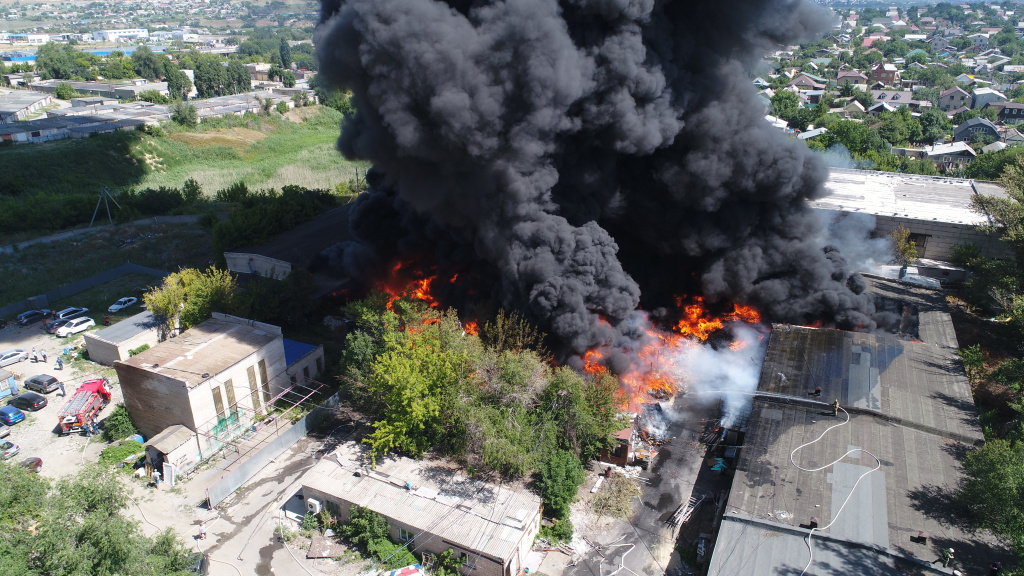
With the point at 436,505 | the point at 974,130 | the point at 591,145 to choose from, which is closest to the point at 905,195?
the point at 591,145

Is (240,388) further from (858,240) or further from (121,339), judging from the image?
(858,240)

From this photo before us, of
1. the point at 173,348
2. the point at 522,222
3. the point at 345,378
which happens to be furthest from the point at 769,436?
the point at 173,348

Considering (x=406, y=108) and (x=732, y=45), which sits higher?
(x=732, y=45)

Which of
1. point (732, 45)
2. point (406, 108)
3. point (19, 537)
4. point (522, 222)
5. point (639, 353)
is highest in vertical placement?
point (732, 45)

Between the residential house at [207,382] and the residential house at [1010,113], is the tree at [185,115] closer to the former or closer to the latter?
the residential house at [207,382]

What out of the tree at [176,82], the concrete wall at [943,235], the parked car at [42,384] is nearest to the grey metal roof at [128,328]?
the parked car at [42,384]

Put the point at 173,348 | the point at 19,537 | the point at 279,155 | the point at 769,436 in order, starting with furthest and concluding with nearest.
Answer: the point at 279,155 → the point at 173,348 → the point at 769,436 → the point at 19,537

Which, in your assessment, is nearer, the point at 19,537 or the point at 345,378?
the point at 19,537

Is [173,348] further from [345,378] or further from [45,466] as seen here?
[345,378]
